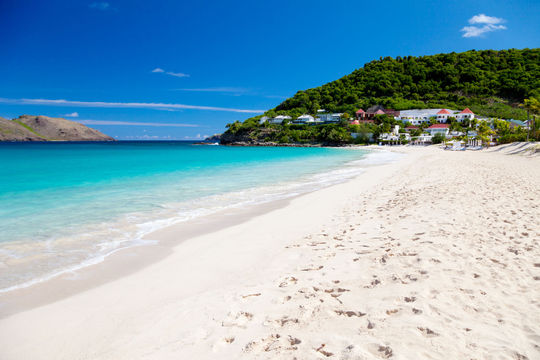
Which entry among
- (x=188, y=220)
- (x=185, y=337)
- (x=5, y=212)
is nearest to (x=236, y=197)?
(x=188, y=220)

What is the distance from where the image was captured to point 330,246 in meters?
5.59

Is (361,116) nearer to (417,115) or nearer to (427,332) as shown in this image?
(417,115)

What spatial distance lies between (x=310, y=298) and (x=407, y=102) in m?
137

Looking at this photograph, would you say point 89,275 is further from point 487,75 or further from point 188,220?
point 487,75

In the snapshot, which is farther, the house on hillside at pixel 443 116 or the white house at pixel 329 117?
the white house at pixel 329 117

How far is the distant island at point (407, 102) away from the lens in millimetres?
94750

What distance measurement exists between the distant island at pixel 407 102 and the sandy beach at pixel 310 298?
8566cm

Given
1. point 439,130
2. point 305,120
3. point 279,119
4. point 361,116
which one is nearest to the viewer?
point 439,130

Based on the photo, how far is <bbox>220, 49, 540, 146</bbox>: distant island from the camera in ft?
311

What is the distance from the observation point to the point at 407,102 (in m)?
123

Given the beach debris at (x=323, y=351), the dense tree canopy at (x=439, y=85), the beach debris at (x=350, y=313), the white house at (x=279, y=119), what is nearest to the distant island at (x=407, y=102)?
the dense tree canopy at (x=439, y=85)

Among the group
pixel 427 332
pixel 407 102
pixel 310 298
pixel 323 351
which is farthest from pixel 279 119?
pixel 323 351

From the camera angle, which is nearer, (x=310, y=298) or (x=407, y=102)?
(x=310, y=298)

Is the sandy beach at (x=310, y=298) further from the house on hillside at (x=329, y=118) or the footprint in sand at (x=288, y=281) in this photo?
the house on hillside at (x=329, y=118)
